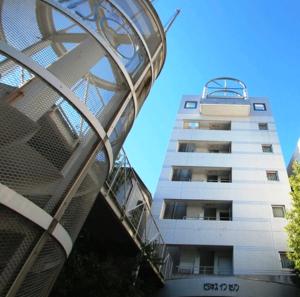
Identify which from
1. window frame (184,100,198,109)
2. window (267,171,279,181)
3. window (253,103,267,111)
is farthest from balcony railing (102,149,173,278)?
window (253,103,267,111)

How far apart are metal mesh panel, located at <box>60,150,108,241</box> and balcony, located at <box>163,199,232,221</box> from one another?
53.2ft

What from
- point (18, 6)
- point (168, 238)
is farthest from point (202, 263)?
point (18, 6)

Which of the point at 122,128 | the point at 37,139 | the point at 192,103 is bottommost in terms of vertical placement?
the point at 37,139

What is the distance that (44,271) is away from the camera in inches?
140

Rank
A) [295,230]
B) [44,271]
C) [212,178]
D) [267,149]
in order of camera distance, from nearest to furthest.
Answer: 1. [44,271]
2. [295,230]
3. [212,178]
4. [267,149]

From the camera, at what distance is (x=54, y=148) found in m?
3.57

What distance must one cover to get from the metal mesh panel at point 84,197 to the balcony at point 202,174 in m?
18.4

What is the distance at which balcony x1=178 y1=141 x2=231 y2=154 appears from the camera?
24922mm

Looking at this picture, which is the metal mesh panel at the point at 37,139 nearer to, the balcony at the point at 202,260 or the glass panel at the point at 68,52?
the glass panel at the point at 68,52

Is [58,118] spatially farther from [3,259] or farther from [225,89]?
[225,89]

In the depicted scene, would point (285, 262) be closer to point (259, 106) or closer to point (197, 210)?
point (197, 210)

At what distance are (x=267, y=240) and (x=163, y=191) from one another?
668 cm

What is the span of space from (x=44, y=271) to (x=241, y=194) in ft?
60.3

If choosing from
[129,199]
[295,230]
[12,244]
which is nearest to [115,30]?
[12,244]
